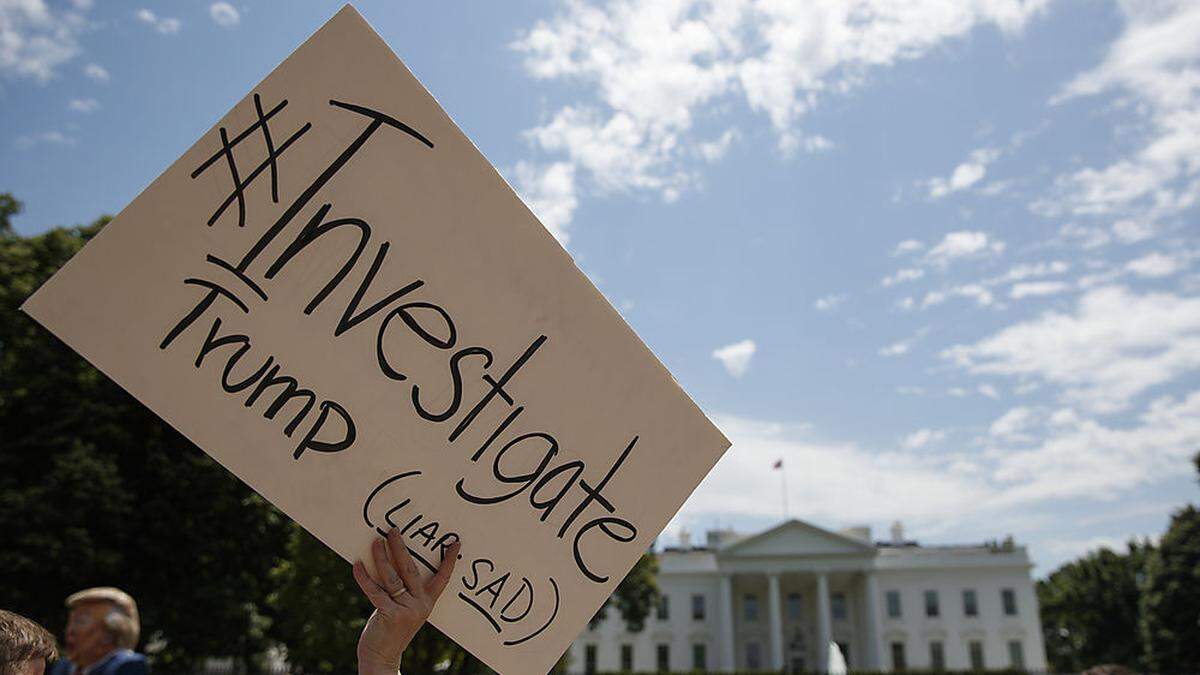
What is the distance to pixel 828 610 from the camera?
59.5 m

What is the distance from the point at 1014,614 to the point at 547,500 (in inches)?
2701

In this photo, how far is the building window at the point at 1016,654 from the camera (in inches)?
2339

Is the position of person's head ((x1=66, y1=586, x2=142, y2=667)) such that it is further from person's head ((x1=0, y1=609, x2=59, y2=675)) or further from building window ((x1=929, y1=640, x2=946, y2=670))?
building window ((x1=929, y1=640, x2=946, y2=670))

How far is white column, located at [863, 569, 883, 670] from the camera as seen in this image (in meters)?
58.6

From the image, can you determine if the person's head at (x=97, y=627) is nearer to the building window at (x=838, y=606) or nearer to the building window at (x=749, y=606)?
the building window at (x=749, y=606)

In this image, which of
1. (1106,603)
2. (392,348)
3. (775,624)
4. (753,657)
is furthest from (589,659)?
(392,348)

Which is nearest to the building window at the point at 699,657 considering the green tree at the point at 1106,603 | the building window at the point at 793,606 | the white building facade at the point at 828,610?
the white building facade at the point at 828,610

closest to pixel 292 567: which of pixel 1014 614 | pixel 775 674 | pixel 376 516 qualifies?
pixel 376 516

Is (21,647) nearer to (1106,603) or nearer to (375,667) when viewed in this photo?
(375,667)

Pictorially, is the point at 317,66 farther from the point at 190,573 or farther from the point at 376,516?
the point at 190,573

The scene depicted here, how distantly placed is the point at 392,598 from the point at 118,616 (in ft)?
11.5

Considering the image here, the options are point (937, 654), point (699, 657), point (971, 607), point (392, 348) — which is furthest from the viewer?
point (699, 657)

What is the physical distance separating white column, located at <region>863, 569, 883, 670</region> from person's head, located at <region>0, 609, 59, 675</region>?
6213cm

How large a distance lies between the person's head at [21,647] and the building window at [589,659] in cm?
6696
